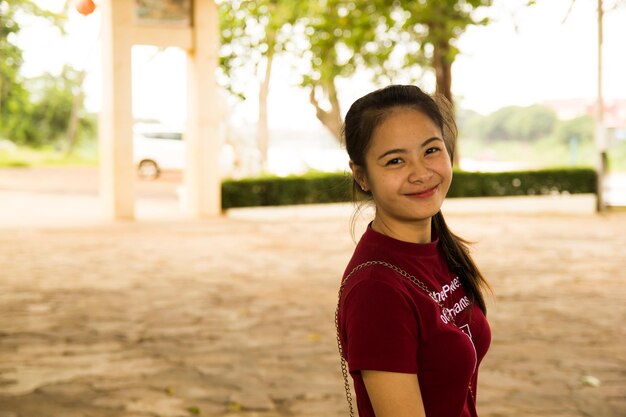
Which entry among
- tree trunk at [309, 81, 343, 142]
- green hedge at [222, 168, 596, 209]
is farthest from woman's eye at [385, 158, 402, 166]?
tree trunk at [309, 81, 343, 142]

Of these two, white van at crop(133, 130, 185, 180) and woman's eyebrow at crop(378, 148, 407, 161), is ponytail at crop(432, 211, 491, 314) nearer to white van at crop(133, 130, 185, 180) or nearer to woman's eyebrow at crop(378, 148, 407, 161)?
woman's eyebrow at crop(378, 148, 407, 161)

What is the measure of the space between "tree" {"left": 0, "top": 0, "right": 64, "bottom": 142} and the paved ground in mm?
21890

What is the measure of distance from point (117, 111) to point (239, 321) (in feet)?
35.4

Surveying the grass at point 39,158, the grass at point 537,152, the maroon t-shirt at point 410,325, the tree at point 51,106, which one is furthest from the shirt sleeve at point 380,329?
the tree at point 51,106

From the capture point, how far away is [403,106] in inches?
86.0

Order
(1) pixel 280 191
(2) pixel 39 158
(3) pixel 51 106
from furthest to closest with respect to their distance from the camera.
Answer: (3) pixel 51 106, (2) pixel 39 158, (1) pixel 280 191

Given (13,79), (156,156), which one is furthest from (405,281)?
(13,79)

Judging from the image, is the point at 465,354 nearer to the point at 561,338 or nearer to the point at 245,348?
the point at 245,348

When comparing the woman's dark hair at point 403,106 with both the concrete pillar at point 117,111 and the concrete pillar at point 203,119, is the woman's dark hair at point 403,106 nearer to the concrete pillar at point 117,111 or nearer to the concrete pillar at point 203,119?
the concrete pillar at point 117,111

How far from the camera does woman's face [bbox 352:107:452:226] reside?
84.8 inches

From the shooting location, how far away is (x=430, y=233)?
7.55 ft

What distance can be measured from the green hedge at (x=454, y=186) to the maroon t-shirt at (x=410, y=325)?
18100 millimetres

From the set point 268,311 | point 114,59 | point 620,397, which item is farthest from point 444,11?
point 114,59

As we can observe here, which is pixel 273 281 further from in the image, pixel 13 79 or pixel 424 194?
pixel 13 79
